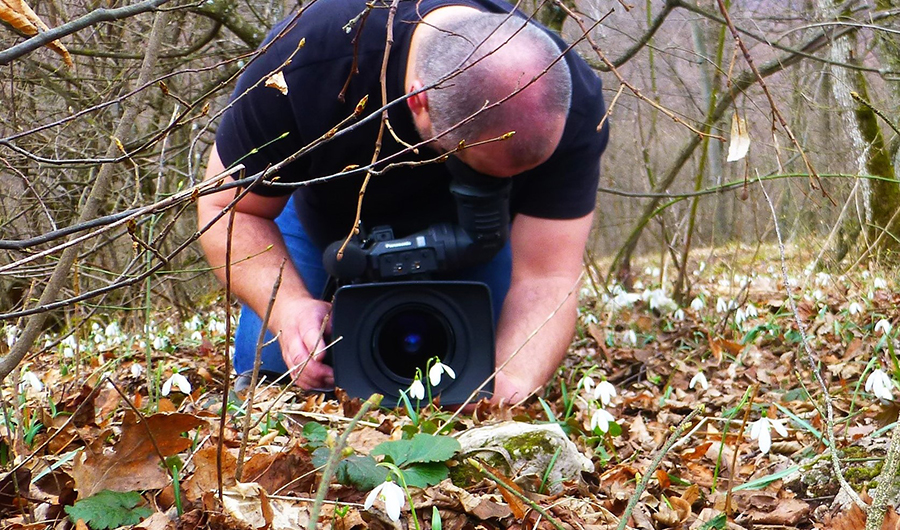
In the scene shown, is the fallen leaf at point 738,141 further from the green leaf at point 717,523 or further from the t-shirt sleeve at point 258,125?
the t-shirt sleeve at point 258,125

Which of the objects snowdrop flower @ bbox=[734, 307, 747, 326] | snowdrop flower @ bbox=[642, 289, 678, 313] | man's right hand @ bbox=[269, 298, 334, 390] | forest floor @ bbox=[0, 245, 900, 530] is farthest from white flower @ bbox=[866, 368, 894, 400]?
snowdrop flower @ bbox=[642, 289, 678, 313]

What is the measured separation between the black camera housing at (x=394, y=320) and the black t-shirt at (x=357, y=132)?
0.47 meters

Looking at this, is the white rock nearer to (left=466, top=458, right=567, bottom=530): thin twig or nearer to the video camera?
(left=466, top=458, right=567, bottom=530): thin twig

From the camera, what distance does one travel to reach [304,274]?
3.68 m

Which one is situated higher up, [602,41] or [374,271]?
[602,41]

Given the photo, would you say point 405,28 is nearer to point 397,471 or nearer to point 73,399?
point 73,399

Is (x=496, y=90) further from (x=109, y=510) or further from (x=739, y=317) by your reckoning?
(x=739, y=317)

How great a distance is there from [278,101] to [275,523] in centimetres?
186

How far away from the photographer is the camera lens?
264cm

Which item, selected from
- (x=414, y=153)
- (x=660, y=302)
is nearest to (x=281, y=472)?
(x=414, y=153)

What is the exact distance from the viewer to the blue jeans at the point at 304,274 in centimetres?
358

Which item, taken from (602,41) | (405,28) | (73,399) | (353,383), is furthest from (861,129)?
(73,399)

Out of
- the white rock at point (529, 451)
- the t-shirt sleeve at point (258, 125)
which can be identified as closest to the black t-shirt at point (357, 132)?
the t-shirt sleeve at point (258, 125)

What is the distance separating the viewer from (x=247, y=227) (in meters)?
3.05
